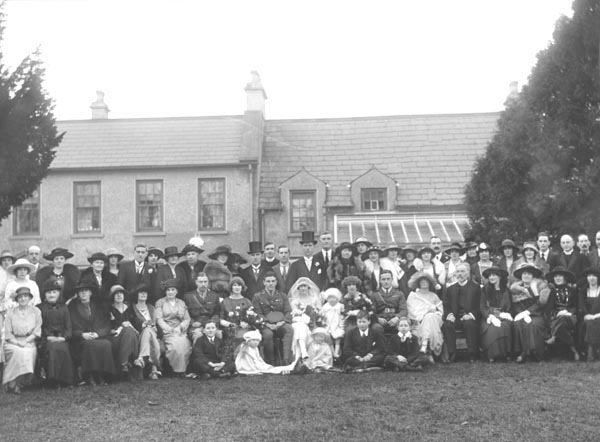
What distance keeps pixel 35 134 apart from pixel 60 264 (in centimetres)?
307

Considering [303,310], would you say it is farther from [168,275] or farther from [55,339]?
[55,339]

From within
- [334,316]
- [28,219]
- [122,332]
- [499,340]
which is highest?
[28,219]

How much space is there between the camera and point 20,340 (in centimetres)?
1098

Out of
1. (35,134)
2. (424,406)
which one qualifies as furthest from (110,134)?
(424,406)

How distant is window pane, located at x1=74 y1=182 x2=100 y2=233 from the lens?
25.9m

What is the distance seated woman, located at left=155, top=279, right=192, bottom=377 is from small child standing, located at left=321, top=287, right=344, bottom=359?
210 cm

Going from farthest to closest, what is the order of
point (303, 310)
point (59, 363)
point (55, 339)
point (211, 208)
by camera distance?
point (211, 208) < point (303, 310) < point (55, 339) < point (59, 363)

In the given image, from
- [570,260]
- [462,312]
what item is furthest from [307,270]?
[570,260]

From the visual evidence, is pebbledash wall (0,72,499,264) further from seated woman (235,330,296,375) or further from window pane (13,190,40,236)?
seated woman (235,330,296,375)

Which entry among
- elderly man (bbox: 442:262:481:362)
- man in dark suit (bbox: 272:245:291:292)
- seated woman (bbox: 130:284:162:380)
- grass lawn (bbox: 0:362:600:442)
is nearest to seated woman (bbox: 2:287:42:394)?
grass lawn (bbox: 0:362:600:442)

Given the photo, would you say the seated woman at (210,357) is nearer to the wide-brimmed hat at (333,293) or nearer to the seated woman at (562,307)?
the wide-brimmed hat at (333,293)

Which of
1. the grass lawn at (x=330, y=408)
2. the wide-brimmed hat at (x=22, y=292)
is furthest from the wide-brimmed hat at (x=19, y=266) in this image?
the grass lawn at (x=330, y=408)

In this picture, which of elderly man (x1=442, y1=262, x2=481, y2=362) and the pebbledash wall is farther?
the pebbledash wall

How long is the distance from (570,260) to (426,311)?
2.54 meters
